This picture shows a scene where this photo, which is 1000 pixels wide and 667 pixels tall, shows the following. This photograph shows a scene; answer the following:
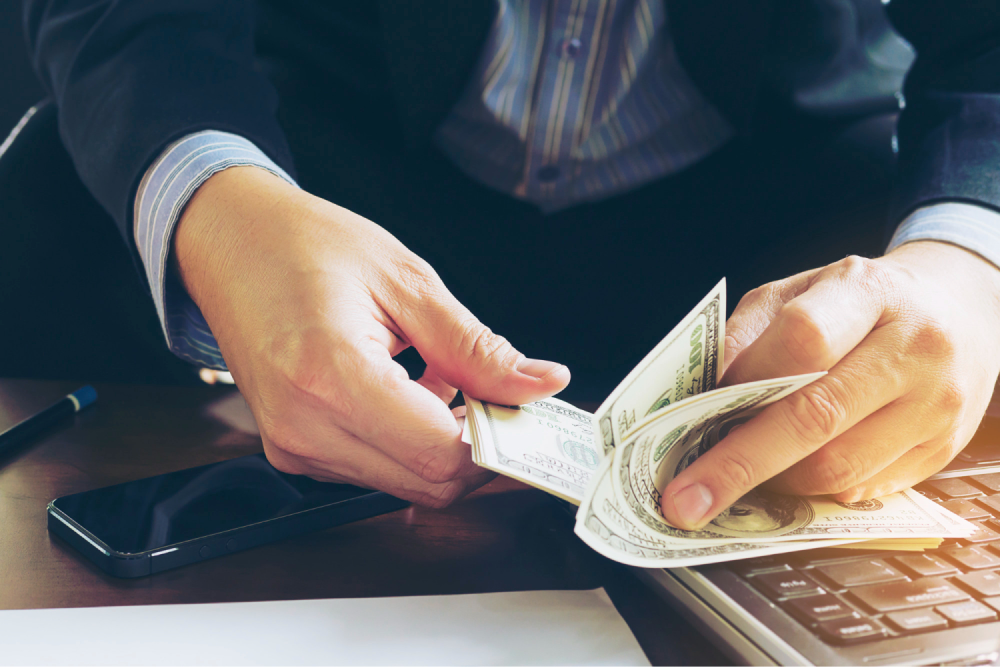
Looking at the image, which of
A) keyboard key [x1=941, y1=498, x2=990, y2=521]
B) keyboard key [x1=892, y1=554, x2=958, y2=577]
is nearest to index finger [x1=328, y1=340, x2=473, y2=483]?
keyboard key [x1=892, y1=554, x2=958, y2=577]

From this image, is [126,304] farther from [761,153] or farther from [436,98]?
[761,153]

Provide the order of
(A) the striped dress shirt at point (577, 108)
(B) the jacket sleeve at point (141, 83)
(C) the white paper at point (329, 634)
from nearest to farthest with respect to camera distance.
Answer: (C) the white paper at point (329, 634)
(B) the jacket sleeve at point (141, 83)
(A) the striped dress shirt at point (577, 108)

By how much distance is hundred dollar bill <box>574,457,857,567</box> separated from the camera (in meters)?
0.39

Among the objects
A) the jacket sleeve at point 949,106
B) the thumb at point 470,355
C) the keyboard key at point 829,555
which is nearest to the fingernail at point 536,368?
the thumb at point 470,355

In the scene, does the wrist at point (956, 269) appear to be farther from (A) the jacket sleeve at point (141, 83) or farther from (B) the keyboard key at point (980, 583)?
(A) the jacket sleeve at point (141, 83)

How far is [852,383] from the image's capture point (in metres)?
0.47

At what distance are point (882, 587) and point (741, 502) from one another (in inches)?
5.2

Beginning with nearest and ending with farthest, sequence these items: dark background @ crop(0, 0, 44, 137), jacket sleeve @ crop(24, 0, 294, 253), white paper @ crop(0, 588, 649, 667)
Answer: white paper @ crop(0, 588, 649, 667)
jacket sleeve @ crop(24, 0, 294, 253)
dark background @ crop(0, 0, 44, 137)

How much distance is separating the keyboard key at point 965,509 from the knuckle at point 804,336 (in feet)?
0.71

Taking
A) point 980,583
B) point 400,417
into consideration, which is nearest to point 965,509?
point 980,583

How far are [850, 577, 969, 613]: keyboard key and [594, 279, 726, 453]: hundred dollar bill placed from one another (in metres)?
0.17

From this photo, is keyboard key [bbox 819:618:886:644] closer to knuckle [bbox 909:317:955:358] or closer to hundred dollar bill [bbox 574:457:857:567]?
hundred dollar bill [bbox 574:457:857:567]

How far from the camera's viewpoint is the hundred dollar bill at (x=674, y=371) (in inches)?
17.6

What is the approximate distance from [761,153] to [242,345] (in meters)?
1.02
